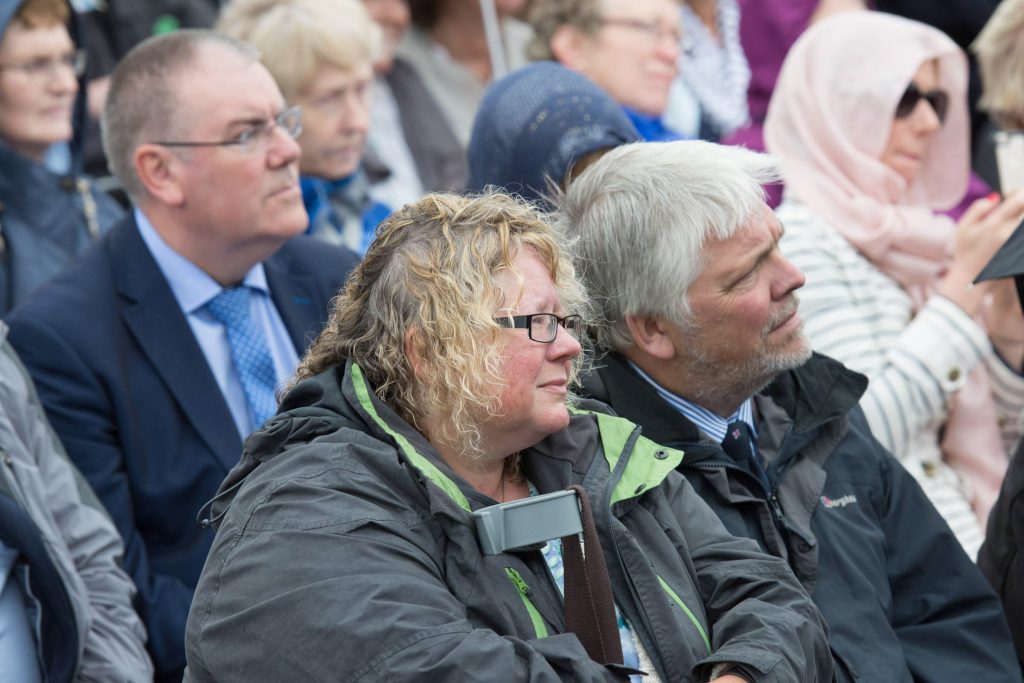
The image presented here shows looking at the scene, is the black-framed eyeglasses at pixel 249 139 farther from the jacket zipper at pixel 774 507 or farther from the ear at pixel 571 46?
the jacket zipper at pixel 774 507

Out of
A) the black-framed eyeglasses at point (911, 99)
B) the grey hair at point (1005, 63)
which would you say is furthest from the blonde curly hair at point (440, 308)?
the grey hair at point (1005, 63)

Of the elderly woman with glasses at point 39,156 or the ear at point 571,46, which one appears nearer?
the elderly woman with glasses at point 39,156

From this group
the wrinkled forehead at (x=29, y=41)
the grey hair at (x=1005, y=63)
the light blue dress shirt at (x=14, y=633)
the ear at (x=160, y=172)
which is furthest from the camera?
the grey hair at (x=1005, y=63)

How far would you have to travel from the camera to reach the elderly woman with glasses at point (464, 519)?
1945mm

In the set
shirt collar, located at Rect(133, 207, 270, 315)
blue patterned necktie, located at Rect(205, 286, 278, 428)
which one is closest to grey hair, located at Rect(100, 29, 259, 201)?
shirt collar, located at Rect(133, 207, 270, 315)

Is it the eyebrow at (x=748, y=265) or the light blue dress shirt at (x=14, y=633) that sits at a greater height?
the eyebrow at (x=748, y=265)

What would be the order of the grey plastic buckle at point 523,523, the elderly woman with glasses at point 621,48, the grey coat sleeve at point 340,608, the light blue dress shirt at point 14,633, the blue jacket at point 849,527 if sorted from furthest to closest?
the elderly woman with glasses at point 621,48 < the blue jacket at point 849,527 < the light blue dress shirt at point 14,633 < the grey plastic buckle at point 523,523 < the grey coat sleeve at point 340,608

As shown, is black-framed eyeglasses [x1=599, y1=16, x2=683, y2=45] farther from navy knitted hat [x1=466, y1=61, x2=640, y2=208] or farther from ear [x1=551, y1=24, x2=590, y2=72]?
navy knitted hat [x1=466, y1=61, x2=640, y2=208]

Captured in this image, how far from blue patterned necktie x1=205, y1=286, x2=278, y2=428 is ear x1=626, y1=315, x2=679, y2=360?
1.03 m

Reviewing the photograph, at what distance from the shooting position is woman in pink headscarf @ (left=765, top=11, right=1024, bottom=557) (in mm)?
3564

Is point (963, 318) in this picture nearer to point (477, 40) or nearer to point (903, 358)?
point (903, 358)

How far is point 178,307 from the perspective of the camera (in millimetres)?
3428

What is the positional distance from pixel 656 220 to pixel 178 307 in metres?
1.30

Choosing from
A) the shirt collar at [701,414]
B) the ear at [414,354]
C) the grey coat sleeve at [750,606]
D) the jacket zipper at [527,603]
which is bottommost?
the shirt collar at [701,414]
